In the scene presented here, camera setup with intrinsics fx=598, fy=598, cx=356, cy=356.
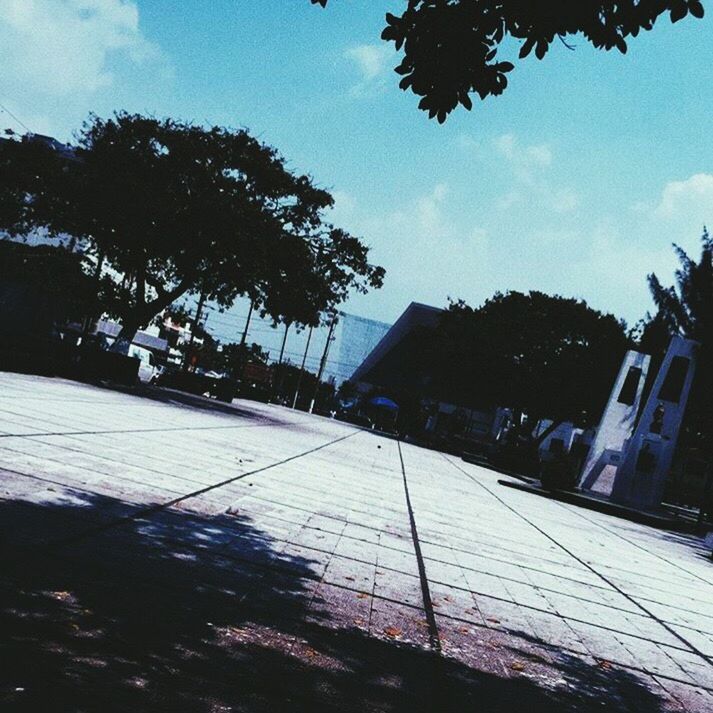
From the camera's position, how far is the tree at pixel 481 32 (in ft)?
13.4

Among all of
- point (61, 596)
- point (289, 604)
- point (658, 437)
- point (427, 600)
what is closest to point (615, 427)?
point (658, 437)

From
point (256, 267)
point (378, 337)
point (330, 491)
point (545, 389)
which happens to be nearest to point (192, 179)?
point (256, 267)

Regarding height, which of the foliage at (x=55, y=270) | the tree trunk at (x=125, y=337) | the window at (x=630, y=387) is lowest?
the tree trunk at (x=125, y=337)

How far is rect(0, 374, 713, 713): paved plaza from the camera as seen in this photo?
8.32 feet

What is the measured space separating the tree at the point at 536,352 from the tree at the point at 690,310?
2.75 m

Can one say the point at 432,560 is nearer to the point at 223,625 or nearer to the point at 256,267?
the point at 223,625

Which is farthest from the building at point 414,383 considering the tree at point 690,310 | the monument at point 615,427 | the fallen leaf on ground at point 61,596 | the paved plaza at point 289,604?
the fallen leaf on ground at point 61,596

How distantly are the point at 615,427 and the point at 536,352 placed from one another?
53.2ft

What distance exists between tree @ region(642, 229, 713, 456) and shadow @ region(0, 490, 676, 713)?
30.1 meters

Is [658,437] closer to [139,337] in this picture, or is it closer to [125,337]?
[125,337]

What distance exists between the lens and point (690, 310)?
3984 centimetres

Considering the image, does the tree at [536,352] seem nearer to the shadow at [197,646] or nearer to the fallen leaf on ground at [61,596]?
the shadow at [197,646]

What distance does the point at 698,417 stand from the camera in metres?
30.6

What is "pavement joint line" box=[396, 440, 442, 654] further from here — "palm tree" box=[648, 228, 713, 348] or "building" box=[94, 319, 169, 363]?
"building" box=[94, 319, 169, 363]
